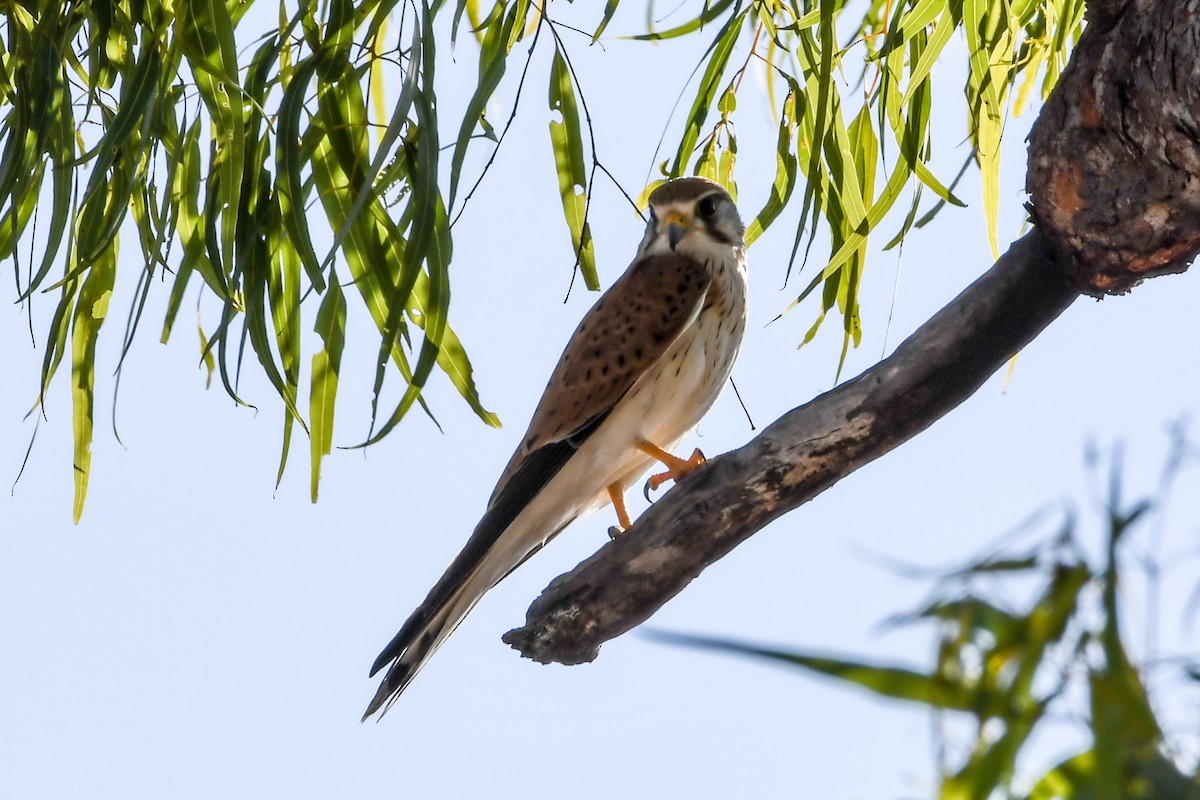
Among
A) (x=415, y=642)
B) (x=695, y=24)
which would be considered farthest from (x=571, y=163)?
(x=415, y=642)

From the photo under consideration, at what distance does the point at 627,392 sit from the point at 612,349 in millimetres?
126

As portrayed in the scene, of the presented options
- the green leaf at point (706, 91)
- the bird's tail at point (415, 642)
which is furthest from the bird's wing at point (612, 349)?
the green leaf at point (706, 91)

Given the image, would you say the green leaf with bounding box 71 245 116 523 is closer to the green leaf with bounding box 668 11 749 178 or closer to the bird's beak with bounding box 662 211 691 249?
the green leaf with bounding box 668 11 749 178

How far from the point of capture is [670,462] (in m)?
2.94

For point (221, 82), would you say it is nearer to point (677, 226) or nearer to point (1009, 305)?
point (1009, 305)

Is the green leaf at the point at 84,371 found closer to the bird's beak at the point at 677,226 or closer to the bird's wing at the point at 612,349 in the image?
the bird's wing at the point at 612,349

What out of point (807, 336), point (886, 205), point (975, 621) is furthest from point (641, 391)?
point (975, 621)

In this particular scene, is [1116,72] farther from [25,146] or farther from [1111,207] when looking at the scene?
[25,146]

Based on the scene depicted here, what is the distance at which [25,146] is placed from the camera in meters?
2.07

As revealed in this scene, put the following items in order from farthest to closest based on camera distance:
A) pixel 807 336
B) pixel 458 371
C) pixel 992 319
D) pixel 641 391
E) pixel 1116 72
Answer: pixel 641 391 < pixel 807 336 < pixel 458 371 < pixel 992 319 < pixel 1116 72

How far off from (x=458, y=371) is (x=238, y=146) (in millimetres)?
459

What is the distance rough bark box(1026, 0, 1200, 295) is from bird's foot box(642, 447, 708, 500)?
1.15 metres

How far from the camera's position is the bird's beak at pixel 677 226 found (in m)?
3.35

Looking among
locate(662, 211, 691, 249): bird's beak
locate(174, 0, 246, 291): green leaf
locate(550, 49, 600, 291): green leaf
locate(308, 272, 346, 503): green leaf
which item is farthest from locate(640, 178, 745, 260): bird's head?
locate(174, 0, 246, 291): green leaf
